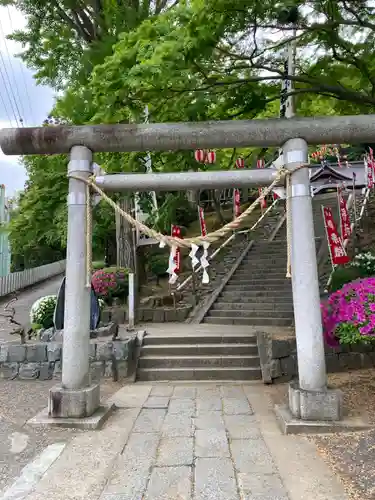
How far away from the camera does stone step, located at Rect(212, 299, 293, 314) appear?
12133mm

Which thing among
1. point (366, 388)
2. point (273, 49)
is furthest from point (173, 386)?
point (273, 49)

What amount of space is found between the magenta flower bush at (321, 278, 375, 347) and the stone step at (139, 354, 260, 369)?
9.33ft

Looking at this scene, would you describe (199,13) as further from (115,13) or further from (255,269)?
(255,269)

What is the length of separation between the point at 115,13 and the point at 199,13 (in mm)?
6423

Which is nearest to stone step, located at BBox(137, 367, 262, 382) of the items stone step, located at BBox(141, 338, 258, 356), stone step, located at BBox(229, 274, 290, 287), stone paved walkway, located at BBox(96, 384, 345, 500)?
stone step, located at BBox(141, 338, 258, 356)

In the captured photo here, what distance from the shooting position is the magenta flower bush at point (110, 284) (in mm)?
12914

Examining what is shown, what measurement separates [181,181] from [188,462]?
3.54 m

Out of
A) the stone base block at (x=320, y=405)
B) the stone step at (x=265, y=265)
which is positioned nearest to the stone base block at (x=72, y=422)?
the stone base block at (x=320, y=405)

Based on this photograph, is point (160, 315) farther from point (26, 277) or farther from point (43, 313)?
point (26, 277)

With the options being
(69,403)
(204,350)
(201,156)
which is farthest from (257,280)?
(69,403)

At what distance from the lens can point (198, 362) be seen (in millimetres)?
8727

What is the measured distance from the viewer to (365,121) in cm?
547

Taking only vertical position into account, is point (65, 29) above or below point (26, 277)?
above

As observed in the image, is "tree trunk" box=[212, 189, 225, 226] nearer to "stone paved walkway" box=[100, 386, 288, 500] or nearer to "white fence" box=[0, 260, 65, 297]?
"white fence" box=[0, 260, 65, 297]
